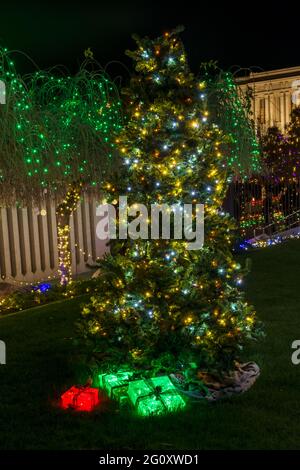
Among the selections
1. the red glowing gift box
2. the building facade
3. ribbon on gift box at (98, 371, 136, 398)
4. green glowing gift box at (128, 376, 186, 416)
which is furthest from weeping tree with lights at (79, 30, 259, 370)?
the building facade

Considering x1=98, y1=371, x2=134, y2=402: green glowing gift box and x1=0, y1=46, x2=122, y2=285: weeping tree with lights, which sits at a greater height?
x1=0, y1=46, x2=122, y2=285: weeping tree with lights

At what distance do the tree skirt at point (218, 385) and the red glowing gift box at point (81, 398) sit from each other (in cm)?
73

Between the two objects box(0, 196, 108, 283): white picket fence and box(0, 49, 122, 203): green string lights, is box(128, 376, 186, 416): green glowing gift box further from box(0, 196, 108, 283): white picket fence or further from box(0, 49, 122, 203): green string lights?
box(0, 196, 108, 283): white picket fence

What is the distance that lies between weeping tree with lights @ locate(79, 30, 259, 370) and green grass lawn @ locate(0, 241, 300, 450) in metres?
0.51

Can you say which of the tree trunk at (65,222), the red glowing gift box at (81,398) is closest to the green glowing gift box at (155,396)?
the red glowing gift box at (81,398)

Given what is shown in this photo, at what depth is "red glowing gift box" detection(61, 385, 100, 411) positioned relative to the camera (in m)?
4.88

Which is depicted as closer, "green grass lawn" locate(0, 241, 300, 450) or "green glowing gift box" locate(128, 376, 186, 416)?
"green grass lawn" locate(0, 241, 300, 450)

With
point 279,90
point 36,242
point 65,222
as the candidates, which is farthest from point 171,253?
point 279,90

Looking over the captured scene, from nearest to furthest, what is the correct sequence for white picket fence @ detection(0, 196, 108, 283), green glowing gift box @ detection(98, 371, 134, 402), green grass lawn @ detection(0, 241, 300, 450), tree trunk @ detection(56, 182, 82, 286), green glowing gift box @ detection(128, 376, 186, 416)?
green grass lawn @ detection(0, 241, 300, 450), green glowing gift box @ detection(128, 376, 186, 416), green glowing gift box @ detection(98, 371, 134, 402), tree trunk @ detection(56, 182, 82, 286), white picket fence @ detection(0, 196, 108, 283)

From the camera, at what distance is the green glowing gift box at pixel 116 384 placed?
16.3 ft

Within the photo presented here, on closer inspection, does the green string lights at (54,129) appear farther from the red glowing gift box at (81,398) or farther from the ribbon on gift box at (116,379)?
the red glowing gift box at (81,398)

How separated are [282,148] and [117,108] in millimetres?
11572

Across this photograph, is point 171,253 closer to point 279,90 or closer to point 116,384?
point 116,384

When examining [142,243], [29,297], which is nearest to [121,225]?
[142,243]
